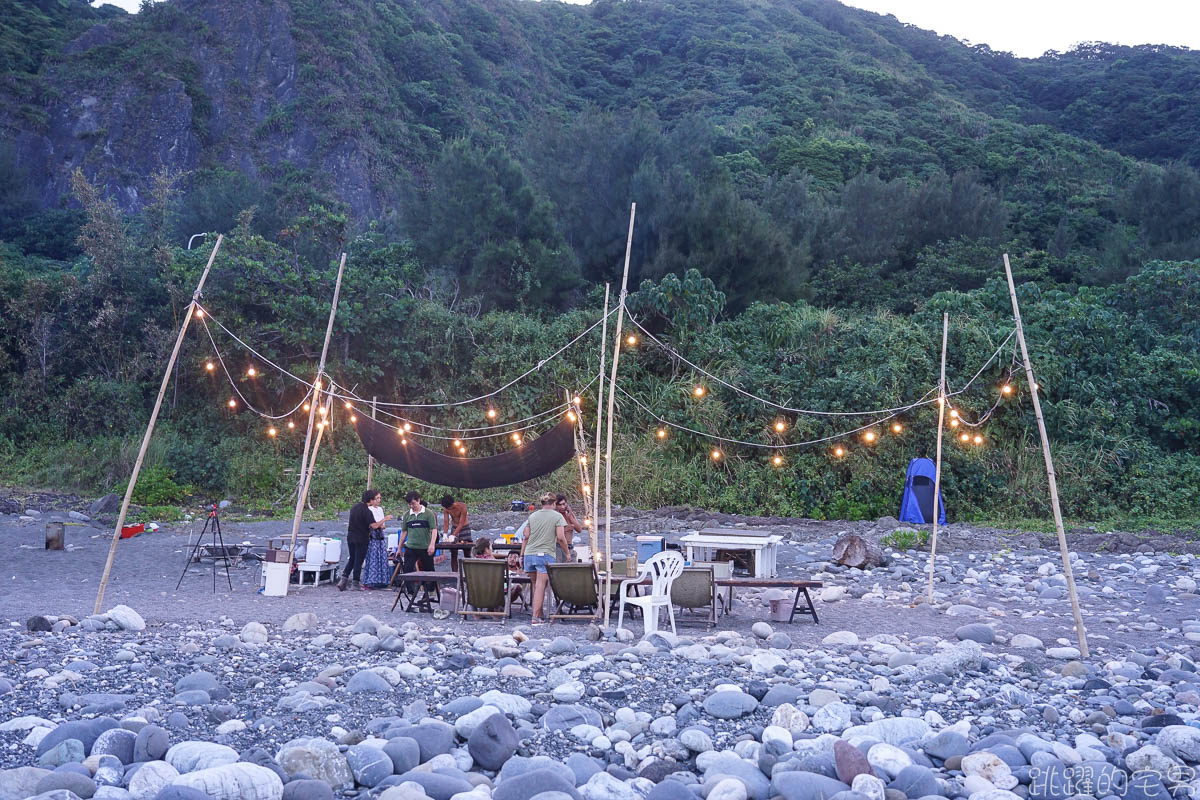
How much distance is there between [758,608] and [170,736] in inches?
223

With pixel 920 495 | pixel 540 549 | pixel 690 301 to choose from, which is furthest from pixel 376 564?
pixel 690 301

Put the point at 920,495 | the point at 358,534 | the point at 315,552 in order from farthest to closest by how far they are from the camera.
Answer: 1. the point at 920,495
2. the point at 315,552
3. the point at 358,534

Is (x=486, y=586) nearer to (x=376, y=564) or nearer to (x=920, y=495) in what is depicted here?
(x=376, y=564)

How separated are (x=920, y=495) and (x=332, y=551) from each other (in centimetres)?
989

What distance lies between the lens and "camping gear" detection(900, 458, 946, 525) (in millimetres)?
15578

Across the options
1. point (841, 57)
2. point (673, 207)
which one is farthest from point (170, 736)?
point (841, 57)

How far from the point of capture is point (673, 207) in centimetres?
2153

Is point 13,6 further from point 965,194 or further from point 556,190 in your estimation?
point 965,194

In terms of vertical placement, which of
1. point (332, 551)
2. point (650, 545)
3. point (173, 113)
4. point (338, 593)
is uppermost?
point (173, 113)

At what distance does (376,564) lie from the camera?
10.1m

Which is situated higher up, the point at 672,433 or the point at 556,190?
the point at 556,190

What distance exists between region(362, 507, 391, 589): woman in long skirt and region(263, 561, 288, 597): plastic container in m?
0.93

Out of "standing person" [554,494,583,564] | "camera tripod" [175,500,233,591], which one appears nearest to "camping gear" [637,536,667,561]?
"standing person" [554,494,583,564]

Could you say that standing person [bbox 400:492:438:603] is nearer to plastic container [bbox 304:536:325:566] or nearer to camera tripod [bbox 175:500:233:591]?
plastic container [bbox 304:536:325:566]
